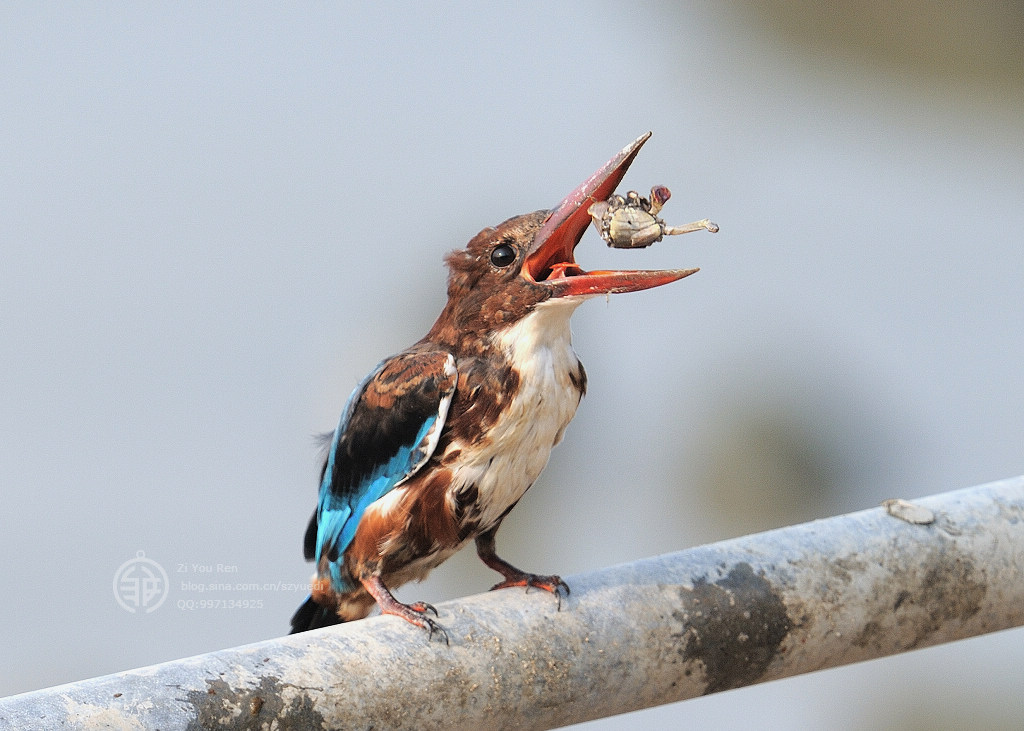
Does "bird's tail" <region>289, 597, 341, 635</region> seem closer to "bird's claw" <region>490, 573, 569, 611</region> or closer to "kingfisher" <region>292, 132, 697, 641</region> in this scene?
"kingfisher" <region>292, 132, 697, 641</region>

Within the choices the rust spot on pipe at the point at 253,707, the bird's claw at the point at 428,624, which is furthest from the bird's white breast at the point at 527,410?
the rust spot on pipe at the point at 253,707

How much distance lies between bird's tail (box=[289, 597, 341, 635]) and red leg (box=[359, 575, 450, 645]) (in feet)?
0.62

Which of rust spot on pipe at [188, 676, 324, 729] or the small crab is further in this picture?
the small crab

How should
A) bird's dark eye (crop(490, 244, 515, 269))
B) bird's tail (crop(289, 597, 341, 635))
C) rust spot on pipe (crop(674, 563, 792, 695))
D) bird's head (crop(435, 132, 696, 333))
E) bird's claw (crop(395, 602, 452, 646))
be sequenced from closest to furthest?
1. bird's claw (crop(395, 602, 452, 646))
2. rust spot on pipe (crop(674, 563, 792, 695))
3. bird's head (crop(435, 132, 696, 333))
4. bird's dark eye (crop(490, 244, 515, 269))
5. bird's tail (crop(289, 597, 341, 635))

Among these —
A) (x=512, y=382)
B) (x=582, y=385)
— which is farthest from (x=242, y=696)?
(x=582, y=385)

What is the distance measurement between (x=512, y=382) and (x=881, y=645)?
0.72 metres

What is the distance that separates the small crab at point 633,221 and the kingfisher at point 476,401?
1.7 inches

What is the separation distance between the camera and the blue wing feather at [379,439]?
6.37 feet

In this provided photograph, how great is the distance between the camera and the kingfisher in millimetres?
1910

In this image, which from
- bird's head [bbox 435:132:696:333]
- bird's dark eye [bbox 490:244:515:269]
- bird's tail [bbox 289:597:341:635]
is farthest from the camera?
bird's tail [bbox 289:597:341:635]

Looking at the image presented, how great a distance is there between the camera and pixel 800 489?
568 centimetres

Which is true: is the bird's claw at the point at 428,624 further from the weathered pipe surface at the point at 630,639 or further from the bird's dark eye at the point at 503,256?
the bird's dark eye at the point at 503,256

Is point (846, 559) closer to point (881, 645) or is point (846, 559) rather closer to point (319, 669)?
point (881, 645)

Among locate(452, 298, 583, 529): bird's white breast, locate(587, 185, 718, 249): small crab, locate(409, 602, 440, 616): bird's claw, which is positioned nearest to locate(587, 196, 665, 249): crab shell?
locate(587, 185, 718, 249): small crab
